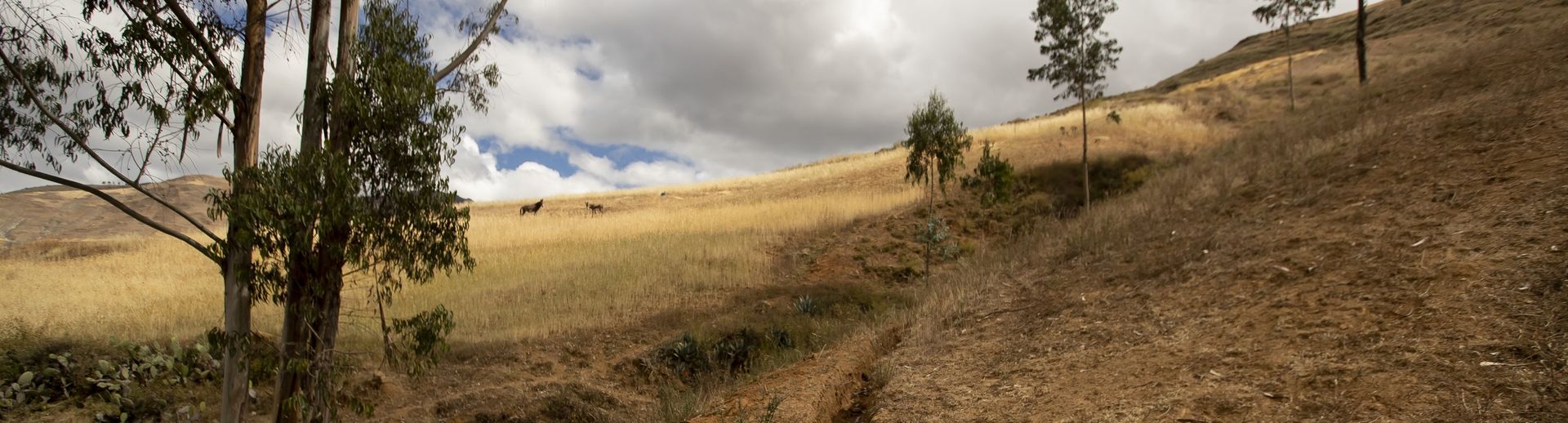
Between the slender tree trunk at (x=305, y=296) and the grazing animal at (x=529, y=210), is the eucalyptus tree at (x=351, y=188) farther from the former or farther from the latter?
the grazing animal at (x=529, y=210)

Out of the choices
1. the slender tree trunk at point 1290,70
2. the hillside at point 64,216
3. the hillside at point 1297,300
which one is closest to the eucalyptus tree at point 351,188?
the hillside at point 1297,300

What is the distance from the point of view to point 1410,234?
7.67 m

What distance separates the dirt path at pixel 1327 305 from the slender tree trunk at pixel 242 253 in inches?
262

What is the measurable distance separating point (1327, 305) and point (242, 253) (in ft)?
35.5

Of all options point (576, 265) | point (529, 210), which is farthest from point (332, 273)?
point (529, 210)

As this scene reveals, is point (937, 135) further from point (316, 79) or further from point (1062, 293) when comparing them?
point (316, 79)

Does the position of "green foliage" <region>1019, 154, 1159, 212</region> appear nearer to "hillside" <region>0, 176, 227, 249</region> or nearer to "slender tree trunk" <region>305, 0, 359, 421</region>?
"slender tree trunk" <region>305, 0, 359, 421</region>

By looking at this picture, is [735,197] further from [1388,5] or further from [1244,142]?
[1388,5]

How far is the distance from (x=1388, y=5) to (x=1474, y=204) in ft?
269

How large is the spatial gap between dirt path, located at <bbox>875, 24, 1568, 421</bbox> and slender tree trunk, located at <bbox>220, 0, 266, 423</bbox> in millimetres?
→ 6644

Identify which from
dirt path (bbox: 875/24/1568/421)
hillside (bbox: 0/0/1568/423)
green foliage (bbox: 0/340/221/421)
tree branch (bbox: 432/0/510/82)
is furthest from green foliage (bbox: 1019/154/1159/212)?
green foliage (bbox: 0/340/221/421)

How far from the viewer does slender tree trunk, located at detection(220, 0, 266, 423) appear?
6812 mm

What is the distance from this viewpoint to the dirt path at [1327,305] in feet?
15.7

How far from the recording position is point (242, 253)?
682cm
